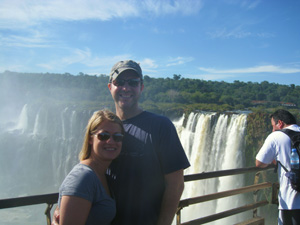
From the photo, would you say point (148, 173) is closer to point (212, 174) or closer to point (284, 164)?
point (212, 174)

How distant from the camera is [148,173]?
5.23 ft

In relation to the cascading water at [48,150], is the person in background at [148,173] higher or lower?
higher

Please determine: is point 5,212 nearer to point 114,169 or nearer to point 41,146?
point 41,146

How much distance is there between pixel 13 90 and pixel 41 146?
24.9 meters

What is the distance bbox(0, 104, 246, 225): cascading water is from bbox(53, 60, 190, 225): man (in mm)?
12522

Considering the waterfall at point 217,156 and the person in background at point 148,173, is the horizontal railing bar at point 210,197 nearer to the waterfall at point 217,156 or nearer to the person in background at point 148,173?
the person in background at point 148,173

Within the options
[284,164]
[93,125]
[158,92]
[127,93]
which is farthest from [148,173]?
[158,92]

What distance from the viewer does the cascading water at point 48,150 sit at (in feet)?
45.9

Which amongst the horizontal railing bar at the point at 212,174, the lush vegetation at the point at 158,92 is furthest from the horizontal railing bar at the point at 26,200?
the lush vegetation at the point at 158,92

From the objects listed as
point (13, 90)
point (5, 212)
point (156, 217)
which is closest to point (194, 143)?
point (156, 217)

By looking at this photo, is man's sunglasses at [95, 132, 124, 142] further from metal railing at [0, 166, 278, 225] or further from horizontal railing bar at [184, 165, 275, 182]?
horizontal railing bar at [184, 165, 275, 182]

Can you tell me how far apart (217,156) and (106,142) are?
12.9 meters

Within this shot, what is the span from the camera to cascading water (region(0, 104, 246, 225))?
14.0 m

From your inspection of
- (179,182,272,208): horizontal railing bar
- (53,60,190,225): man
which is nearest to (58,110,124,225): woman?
(53,60,190,225): man
